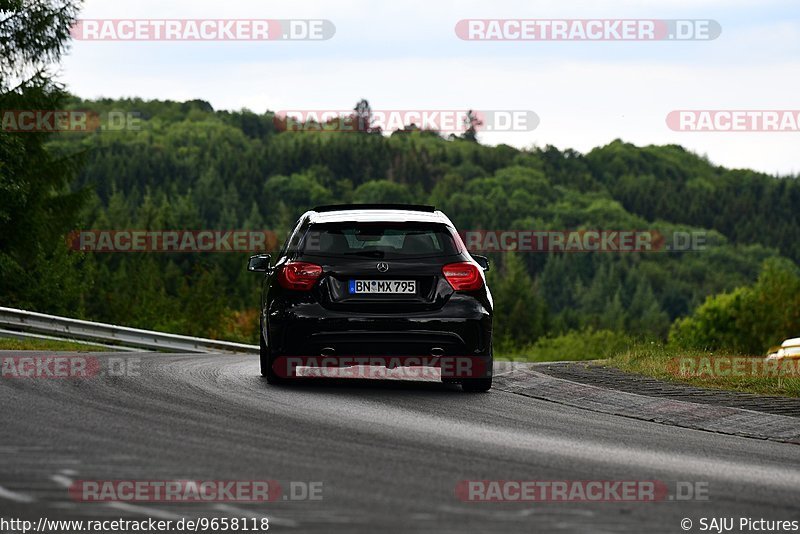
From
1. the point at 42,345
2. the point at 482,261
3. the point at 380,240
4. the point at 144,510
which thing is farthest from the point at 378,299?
the point at 42,345

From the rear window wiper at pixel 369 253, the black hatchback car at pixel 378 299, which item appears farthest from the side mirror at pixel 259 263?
the rear window wiper at pixel 369 253

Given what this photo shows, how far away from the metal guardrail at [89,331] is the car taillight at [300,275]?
554 inches

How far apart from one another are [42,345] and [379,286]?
507 inches

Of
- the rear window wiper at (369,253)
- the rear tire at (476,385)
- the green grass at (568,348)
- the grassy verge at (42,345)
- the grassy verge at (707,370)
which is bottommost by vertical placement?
the green grass at (568,348)

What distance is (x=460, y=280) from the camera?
11.9 m

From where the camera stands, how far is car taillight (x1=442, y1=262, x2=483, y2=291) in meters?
11.8

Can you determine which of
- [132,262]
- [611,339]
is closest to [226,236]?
[132,262]

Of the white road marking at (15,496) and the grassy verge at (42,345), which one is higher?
the white road marking at (15,496)

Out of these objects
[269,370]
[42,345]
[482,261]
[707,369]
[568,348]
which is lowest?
[568,348]

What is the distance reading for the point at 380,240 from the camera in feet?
40.1

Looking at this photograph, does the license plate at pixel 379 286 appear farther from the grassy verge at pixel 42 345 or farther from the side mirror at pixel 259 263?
the grassy verge at pixel 42 345

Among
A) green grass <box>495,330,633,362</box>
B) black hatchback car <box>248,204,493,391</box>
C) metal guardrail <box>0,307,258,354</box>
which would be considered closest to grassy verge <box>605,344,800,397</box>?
black hatchback car <box>248,204,493,391</box>

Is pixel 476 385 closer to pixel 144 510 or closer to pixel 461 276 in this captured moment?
pixel 461 276

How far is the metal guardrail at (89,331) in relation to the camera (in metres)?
25.2
